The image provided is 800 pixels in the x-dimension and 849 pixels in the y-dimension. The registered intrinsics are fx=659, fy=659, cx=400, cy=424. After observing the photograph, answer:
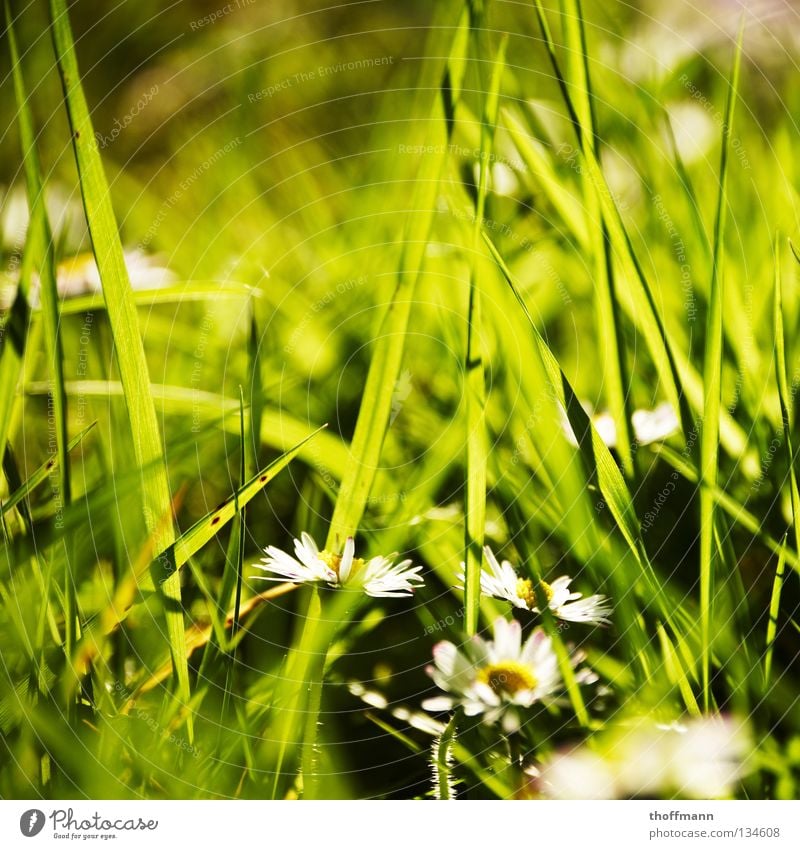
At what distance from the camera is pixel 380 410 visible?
1.07 feet

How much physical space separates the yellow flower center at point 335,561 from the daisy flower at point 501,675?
6 centimetres

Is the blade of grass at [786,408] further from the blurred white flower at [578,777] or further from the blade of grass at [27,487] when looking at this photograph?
the blade of grass at [27,487]

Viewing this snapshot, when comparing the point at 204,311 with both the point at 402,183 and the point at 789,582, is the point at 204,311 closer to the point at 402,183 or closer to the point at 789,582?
the point at 402,183

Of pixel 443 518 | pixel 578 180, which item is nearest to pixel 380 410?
pixel 443 518

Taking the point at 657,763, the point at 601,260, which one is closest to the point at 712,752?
the point at 657,763

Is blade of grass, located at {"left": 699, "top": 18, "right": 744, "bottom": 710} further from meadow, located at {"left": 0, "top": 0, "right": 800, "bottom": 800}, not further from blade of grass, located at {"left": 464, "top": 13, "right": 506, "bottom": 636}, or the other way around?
blade of grass, located at {"left": 464, "top": 13, "right": 506, "bottom": 636}

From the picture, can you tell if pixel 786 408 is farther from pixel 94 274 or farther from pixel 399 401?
pixel 94 274

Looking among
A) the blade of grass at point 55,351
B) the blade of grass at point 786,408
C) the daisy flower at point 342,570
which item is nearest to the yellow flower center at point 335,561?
the daisy flower at point 342,570

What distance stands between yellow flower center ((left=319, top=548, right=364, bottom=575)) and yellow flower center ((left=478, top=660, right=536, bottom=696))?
77mm

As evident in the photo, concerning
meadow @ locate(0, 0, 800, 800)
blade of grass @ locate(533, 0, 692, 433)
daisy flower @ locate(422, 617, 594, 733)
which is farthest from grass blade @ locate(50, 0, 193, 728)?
blade of grass @ locate(533, 0, 692, 433)

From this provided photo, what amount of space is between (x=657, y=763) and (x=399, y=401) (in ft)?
0.74

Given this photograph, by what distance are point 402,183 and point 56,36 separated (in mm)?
193
